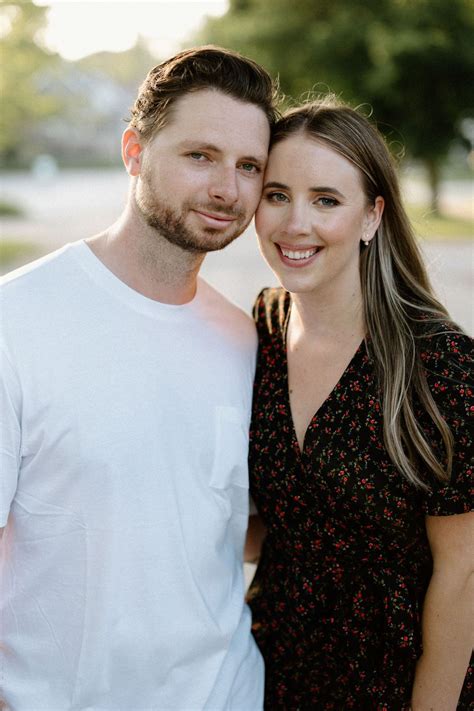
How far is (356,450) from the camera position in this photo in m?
2.42

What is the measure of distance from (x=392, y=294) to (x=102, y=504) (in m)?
1.23

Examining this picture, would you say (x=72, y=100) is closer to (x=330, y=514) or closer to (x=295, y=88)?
(x=295, y=88)

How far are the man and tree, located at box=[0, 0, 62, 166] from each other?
52.5ft

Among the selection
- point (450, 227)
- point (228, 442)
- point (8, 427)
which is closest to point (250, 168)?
point (228, 442)

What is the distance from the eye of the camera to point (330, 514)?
2459mm

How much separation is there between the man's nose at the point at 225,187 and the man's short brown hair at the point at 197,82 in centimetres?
26

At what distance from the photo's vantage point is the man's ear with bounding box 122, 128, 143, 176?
102 inches

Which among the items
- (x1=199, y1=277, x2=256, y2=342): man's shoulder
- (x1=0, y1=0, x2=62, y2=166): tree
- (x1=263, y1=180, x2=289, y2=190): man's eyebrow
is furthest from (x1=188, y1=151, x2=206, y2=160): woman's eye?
(x1=0, y1=0, x2=62, y2=166): tree

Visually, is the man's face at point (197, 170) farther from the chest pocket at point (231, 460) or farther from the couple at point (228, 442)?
Result: the chest pocket at point (231, 460)

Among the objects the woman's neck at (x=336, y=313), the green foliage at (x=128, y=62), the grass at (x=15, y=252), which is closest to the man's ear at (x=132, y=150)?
the woman's neck at (x=336, y=313)

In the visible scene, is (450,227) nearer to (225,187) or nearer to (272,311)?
(272,311)

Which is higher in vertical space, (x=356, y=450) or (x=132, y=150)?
(x=132, y=150)

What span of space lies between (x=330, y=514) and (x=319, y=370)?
20.0 inches

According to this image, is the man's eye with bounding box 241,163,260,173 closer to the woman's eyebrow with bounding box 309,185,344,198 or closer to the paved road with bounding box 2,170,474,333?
the woman's eyebrow with bounding box 309,185,344,198
